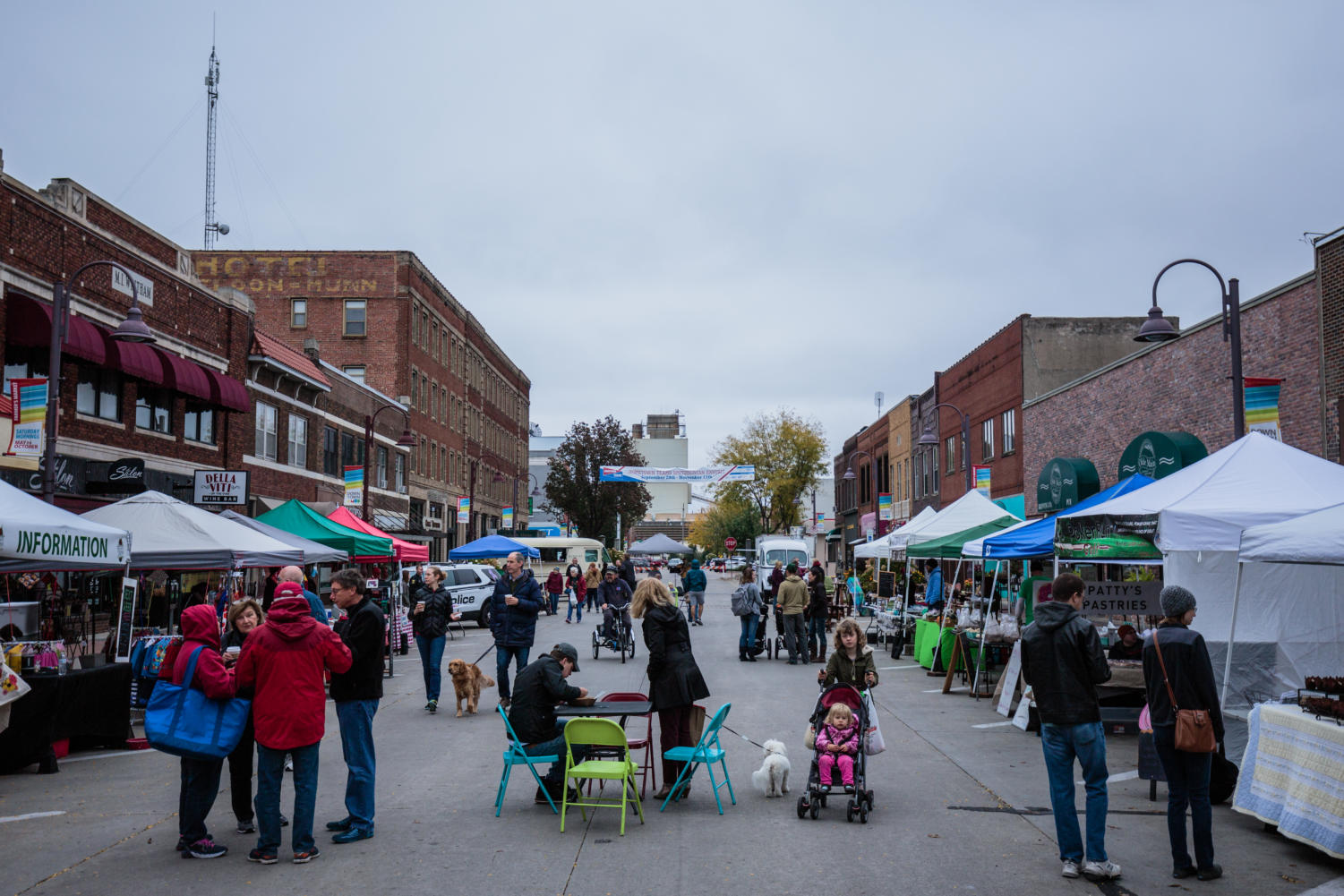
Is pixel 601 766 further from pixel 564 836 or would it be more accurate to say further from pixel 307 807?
pixel 307 807

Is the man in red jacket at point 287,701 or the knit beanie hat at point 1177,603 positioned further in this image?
the knit beanie hat at point 1177,603

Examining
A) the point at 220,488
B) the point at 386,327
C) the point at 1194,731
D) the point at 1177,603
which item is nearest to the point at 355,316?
the point at 386,327

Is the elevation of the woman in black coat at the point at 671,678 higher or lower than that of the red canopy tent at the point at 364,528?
lower

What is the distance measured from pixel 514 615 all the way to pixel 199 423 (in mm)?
19284

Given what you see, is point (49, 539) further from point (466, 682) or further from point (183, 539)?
point (466, 682)

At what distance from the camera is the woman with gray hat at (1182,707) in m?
6.86

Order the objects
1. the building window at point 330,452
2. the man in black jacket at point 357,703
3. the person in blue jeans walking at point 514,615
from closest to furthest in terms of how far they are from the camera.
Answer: the man in black jacket at point 357,703 → the person in blue jeans walking at point 514,615 → the building window at point 330,452

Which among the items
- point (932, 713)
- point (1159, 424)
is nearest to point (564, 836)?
point (932, 713)

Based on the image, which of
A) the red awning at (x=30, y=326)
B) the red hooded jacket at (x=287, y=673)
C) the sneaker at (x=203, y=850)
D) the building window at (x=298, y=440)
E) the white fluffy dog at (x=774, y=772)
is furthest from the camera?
the building window at (x=298, y=440)

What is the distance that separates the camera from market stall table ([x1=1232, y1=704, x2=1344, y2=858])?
7.04 metres

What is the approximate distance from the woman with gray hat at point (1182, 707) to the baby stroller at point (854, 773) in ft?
7.30

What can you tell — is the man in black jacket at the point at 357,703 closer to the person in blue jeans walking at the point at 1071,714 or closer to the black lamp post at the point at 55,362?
the person in blue jeans walking at the point at 1071,714

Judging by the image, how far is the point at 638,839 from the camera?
7.85 metres

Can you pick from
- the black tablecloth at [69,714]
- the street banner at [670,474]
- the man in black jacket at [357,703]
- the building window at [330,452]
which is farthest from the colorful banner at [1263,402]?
the street banner at [670,474]
